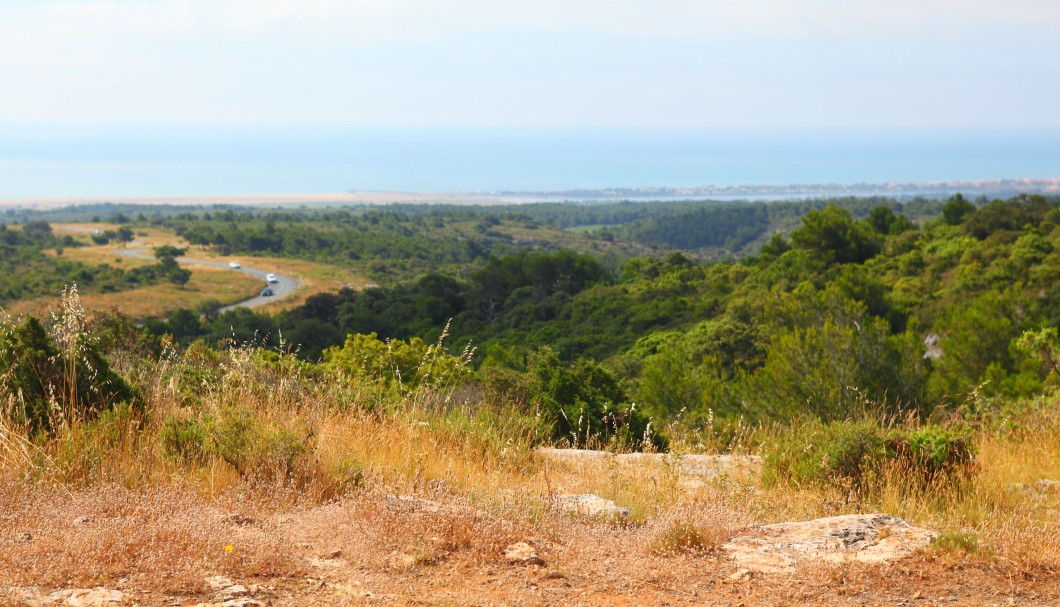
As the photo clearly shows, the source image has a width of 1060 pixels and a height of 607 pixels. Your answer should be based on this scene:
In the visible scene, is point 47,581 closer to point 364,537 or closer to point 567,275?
point 364,537

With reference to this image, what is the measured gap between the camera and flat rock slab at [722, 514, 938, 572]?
340 centimetres

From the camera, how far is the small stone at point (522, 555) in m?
3.36

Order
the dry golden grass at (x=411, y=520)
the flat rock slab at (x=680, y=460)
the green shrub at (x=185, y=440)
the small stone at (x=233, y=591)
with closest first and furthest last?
the small stone at (x=233, y=591) < the dry golden grass at (x=411, y=520) < the green shrub at (x=185, y=440) < the flat rock slab at (x=680, y=460)

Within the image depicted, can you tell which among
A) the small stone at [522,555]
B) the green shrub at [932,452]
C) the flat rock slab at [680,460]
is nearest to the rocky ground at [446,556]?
the small stone at [522,555]

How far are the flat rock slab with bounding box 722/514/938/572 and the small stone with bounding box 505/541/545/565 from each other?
811 mm

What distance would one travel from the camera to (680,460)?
495 cm

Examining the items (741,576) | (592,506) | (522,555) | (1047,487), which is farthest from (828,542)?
(1047,487)

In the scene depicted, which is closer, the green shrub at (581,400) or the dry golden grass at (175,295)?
the green shrub at (581,400)

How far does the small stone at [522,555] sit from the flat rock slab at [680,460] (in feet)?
5.45

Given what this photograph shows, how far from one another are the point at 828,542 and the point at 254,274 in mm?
88788

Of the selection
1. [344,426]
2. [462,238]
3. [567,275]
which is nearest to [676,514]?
[344,426]

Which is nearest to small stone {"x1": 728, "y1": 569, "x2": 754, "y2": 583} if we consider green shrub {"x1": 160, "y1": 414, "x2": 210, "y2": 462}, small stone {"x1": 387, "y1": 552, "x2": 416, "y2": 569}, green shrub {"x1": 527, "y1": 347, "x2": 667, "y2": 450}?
small stone {"x1": 387, "y1": 552, "x2": 416, "y2": 569}

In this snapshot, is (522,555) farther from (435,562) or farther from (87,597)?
(87,597)

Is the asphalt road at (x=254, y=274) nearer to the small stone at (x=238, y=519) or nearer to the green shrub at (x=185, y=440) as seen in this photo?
the green shrub at (x=185, y=440)
